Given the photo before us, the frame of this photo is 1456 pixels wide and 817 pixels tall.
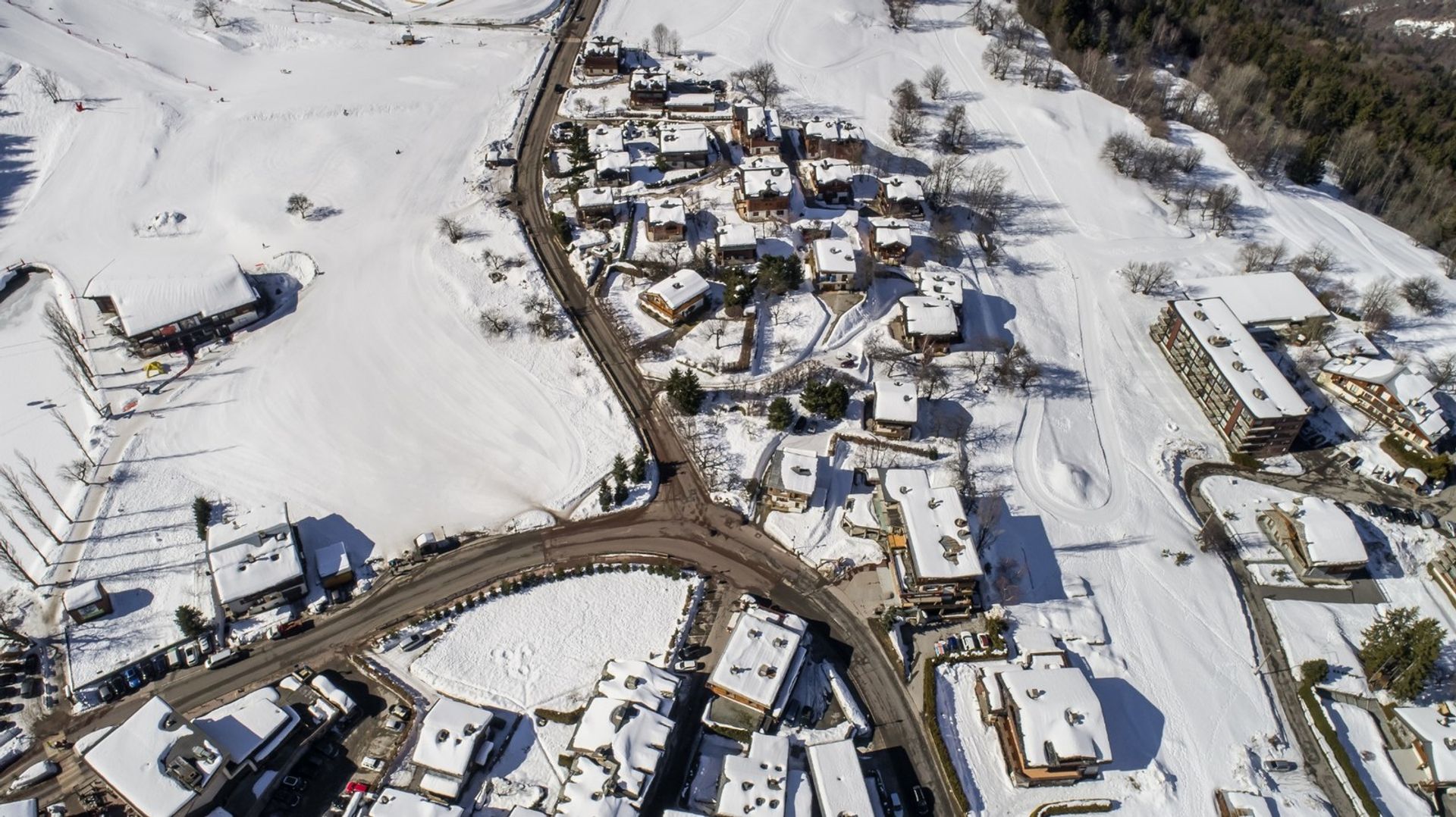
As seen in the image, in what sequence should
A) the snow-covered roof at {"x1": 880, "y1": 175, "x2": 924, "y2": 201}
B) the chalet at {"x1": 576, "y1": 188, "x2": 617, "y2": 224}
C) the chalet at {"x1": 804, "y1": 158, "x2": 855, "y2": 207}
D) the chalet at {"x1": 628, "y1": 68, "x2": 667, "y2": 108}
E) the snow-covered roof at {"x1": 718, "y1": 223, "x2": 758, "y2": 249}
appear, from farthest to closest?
the chalet at {"x1": 628, "y1": 68, "x2": 667, "y2": 108}, the chalet at {"x1": 804, "y1": 158, "x2": 855, "y2": 207}, the snow-covered roof at {"x1": 880, "y1": 175, "x2": 924, "y2": 201}, the chalet at {"x1": 576, "y1": 188, "x2": 617, "y2": 224}, the snow-covered roof at {"x1": 718, "y1": 223, "x2": 758, "y2": 249}

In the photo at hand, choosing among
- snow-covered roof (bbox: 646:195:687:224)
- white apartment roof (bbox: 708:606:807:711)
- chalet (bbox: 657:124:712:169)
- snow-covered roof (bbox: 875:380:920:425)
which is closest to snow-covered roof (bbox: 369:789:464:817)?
white apartment roof (bbox: 708:606:807:711)

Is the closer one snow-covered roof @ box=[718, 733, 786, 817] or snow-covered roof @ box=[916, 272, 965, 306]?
snow-covered roof @ box=[718, 733, 786, 817]

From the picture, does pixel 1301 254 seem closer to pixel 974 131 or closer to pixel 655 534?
pixel 974 131

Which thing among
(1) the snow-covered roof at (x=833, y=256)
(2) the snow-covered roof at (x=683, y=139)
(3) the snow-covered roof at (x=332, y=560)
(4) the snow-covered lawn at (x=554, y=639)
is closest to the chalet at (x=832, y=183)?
(1) the snow-covered roof at (x=833, y=256)

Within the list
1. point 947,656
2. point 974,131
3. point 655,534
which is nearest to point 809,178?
point 974,131

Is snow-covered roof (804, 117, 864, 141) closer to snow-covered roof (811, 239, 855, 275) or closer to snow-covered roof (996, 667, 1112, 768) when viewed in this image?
snow-covered roof (811, 239, 855, 275)
